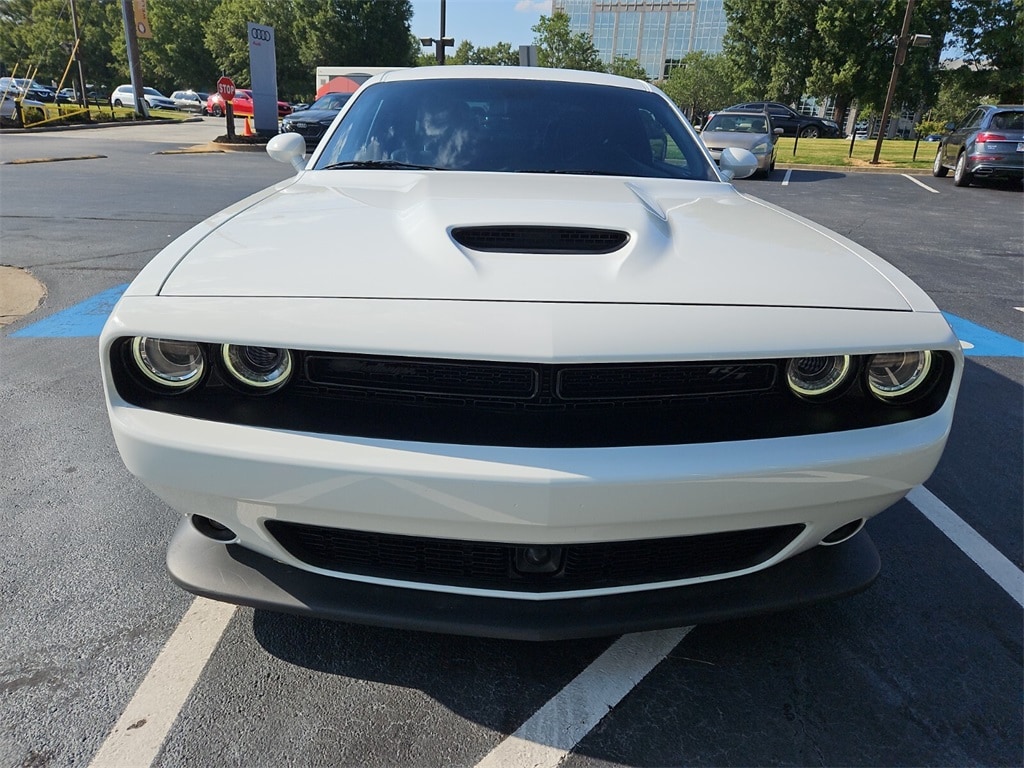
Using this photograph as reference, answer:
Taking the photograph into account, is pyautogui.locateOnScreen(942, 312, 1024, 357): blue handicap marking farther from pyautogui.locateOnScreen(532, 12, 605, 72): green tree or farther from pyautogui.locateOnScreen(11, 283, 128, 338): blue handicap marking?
pyautogui.locateOnScreen(532, 12, 605, 72): green tree

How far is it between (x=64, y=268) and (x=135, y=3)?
3661 centimetres

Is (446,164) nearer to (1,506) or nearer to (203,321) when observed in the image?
(203,321)

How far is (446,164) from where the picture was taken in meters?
2.71

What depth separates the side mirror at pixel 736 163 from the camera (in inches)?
125

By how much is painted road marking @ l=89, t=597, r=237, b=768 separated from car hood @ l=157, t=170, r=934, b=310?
1.03 m

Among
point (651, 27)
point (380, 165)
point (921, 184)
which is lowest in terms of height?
point (921, 184)

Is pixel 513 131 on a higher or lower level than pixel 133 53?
lower

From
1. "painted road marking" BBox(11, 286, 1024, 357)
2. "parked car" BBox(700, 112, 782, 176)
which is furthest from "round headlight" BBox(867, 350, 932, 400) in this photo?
"parked car" BBox(700, 112, 782, 176)

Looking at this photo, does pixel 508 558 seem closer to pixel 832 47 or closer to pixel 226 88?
pixel 226 88

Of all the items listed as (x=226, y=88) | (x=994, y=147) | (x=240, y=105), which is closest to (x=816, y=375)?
(x=994, y=147)

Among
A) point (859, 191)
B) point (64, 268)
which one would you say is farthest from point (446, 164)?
point (859, 191)

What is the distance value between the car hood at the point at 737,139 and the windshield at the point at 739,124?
0.52 meters

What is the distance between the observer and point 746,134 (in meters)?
14.2

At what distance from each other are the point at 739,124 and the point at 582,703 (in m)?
16.1
